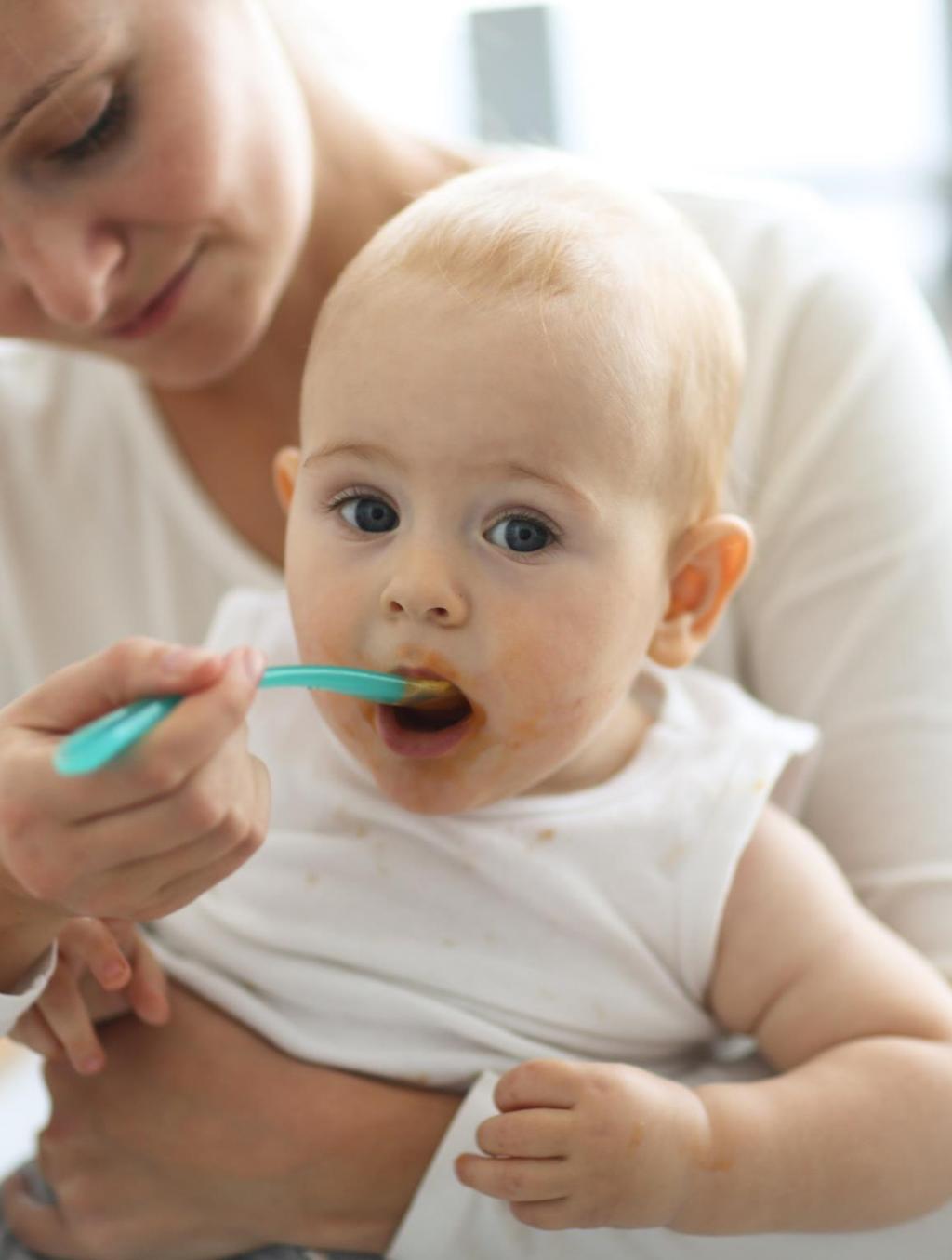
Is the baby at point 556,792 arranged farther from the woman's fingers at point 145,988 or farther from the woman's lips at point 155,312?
the woman's lips at point 155,312

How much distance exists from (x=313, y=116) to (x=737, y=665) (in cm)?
60

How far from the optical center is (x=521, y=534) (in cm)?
78

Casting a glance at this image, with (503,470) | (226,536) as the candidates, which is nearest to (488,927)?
(503,470)

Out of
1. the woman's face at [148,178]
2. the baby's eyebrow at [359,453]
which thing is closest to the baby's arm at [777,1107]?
the baby's eyebrow at [359,453]

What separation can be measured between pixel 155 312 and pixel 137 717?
1.77 feet

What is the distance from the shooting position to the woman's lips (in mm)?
1047

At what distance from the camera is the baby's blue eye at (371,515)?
0.80m

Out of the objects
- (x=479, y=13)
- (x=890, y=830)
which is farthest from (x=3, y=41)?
(x=479, y=13)

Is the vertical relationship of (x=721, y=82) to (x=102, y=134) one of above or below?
below

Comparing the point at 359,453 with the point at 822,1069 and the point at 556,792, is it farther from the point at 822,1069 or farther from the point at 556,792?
the point at 822,1069

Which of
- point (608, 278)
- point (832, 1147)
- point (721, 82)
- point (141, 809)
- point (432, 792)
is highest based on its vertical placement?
point (608, 278)

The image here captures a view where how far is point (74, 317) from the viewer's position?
977 mm

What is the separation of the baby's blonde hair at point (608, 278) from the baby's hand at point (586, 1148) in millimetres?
332

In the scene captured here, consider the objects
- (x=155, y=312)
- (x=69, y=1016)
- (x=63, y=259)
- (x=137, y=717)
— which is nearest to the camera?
(x=137, y=717)
